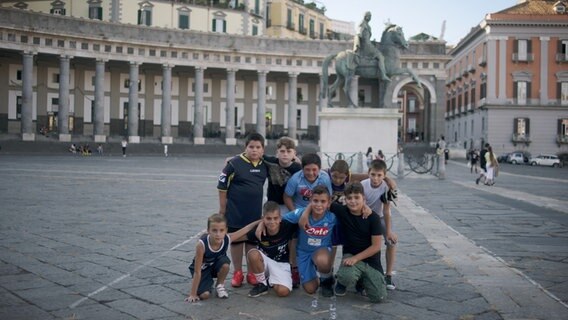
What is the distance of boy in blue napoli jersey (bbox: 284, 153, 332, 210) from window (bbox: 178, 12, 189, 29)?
50516 millimetres

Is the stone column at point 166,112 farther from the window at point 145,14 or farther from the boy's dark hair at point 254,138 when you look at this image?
the boy's dark hair at point 254,138

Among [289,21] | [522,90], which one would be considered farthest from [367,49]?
[289,21]

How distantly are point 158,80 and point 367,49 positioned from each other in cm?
3566

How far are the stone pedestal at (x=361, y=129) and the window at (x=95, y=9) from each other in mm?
35092

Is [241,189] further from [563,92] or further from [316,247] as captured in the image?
[563,92]

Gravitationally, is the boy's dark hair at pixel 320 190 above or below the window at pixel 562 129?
below

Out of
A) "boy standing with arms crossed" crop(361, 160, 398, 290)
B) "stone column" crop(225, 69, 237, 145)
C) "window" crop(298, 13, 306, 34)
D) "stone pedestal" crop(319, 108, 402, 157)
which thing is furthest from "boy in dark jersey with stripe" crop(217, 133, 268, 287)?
"window" crop(298, 13, 306, 34)

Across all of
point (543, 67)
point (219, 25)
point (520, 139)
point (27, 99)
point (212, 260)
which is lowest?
point (212, 260)

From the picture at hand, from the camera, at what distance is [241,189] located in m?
6.14

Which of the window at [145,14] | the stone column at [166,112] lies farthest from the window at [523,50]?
the window at [145,14]

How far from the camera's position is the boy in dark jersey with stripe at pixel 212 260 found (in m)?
5.45

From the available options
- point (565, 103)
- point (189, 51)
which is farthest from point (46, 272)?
point (565, 103)

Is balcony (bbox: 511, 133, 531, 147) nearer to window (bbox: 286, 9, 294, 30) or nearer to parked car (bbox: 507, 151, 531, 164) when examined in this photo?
parked car (bbox: 507, 151, 531, 164)

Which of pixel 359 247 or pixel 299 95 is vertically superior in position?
pixel 299 95
